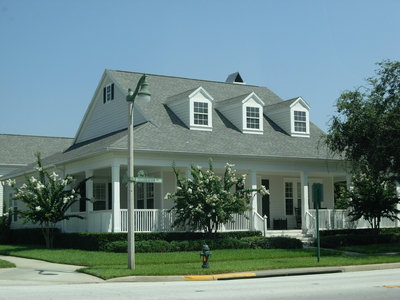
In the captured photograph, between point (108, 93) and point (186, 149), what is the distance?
7441 millimetres

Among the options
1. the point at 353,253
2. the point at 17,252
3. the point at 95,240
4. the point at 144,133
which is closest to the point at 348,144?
the point at 353,253

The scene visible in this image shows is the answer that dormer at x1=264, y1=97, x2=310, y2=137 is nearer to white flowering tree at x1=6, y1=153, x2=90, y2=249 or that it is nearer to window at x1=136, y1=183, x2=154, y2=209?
window at x1=136, y1=183, x2=154, y2=209

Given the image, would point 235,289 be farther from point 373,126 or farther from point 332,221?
point 332,221

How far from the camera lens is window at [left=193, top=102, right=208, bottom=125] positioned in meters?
27.1

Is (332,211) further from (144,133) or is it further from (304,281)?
(304,281)

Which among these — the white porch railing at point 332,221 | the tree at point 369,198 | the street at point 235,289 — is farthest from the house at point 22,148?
the street at point 235,289

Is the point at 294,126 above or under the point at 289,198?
above

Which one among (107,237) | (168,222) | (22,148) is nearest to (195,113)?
(168,222)

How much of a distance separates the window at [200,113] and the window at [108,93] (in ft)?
15.8

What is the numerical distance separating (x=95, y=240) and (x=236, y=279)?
29.4 feet

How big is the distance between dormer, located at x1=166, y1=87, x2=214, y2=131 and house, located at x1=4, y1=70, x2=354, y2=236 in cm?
5

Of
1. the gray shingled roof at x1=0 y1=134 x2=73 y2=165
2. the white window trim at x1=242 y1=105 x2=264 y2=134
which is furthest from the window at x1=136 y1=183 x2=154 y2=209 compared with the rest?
the gray shingled roof at x1=0 y1=134 x2=73 y2=165

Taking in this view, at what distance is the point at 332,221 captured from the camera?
90.0 feet

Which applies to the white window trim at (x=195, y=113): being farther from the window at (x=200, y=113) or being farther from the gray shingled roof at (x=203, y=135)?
the gray shingled roof at (x=203, y=135)
